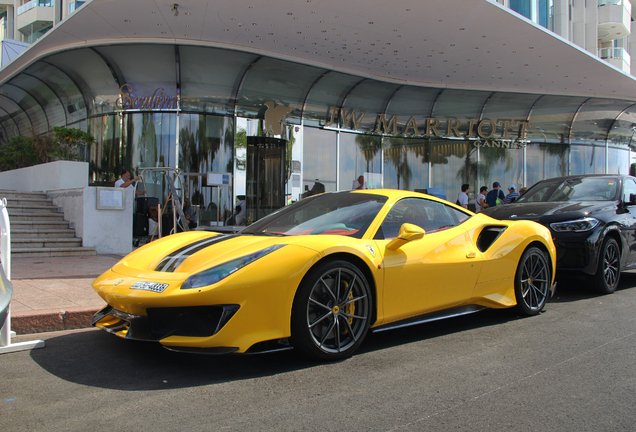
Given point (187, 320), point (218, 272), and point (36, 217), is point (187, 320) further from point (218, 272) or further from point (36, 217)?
point (36, 217)

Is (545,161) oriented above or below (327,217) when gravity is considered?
above

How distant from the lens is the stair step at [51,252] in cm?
898

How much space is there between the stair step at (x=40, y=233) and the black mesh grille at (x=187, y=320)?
795cm

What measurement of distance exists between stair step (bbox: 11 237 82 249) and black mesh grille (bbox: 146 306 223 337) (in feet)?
25.0

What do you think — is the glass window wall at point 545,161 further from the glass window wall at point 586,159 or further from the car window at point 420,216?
the car window at point 420,216

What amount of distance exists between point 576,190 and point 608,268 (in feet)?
4.75

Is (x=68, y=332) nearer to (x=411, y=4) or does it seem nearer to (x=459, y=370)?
(x=459, y=370)

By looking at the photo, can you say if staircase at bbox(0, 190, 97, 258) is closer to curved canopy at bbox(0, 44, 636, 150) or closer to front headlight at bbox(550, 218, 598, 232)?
curved canopy at bbox(0, 44, 636, 150)

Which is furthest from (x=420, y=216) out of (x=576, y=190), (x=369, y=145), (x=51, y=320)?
(x=369, y=145)

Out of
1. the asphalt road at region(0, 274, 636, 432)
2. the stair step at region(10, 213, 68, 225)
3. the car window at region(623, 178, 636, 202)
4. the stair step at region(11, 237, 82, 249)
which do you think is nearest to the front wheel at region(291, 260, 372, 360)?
the asphalt road at region(0, 274, 636, 432)

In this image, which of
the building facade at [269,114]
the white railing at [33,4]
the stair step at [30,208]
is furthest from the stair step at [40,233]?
the white railing at [33,4]

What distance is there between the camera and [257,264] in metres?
3.24

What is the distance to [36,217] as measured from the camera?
10.7 meters

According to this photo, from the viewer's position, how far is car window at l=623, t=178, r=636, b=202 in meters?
6.92
